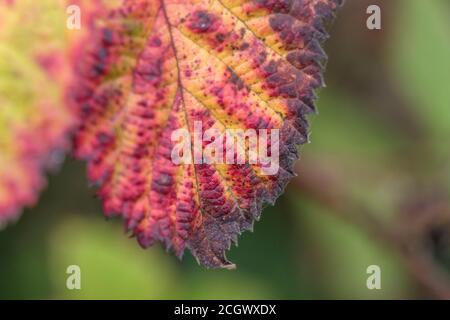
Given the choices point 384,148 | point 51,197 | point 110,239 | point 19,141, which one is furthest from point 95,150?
point 384,148

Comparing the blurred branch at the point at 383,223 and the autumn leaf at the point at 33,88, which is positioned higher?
the autumn leaf at the point at 33,88

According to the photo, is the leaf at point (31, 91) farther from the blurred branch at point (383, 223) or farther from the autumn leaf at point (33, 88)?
the blurred branch at point (383, 223)

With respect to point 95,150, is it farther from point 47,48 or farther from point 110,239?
point 110,239

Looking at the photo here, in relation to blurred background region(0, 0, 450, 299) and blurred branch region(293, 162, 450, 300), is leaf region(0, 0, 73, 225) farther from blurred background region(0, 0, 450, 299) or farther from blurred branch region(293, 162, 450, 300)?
blurred branch region(293, 162, 450, 300)

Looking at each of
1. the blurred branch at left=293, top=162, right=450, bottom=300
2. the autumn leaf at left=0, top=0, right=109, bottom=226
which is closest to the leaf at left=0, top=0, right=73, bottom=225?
the autumn leaf at left=0, top=0, right=109, bottom=226

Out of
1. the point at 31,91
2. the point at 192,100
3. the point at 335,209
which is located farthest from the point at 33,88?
the point at 335,209

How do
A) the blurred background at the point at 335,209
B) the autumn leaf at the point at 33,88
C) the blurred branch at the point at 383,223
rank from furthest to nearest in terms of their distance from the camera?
the blurred background at the point at 335,209
the blurred branch at the point at 383,223
the autumn leaf at the point at 33,88

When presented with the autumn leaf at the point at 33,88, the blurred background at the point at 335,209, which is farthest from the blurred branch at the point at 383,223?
the autumn leaf at the point at 33,88
